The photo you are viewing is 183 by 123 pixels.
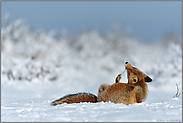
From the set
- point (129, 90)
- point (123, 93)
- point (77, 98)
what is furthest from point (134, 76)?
point (77, 98)

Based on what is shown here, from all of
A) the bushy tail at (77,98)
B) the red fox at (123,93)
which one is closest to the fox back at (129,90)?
the red fox at (123,93)

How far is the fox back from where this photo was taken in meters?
4.80

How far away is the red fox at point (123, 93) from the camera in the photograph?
4.81 m

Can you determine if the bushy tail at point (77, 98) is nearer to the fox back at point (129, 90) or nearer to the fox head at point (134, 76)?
the fox back at point (129, 90)

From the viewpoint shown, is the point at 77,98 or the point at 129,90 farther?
the point at 77,98

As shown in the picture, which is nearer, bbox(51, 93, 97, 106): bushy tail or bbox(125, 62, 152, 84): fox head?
bbox(51, 93, 97, 106): bushy tail

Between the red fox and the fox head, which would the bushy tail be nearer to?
the red fox

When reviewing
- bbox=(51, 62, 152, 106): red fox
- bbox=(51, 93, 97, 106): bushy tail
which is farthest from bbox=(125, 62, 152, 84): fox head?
bbox=(51, 93, 97, 106): bushy tail

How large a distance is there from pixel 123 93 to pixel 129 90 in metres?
0.16

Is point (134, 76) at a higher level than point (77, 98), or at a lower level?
higher

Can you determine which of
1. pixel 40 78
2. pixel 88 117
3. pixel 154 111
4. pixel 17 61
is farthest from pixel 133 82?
pixel 17 61

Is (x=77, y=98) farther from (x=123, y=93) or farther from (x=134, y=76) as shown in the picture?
(x=134, y=76)

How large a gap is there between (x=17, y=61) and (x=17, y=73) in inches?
32.3

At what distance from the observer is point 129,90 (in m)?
4.84
